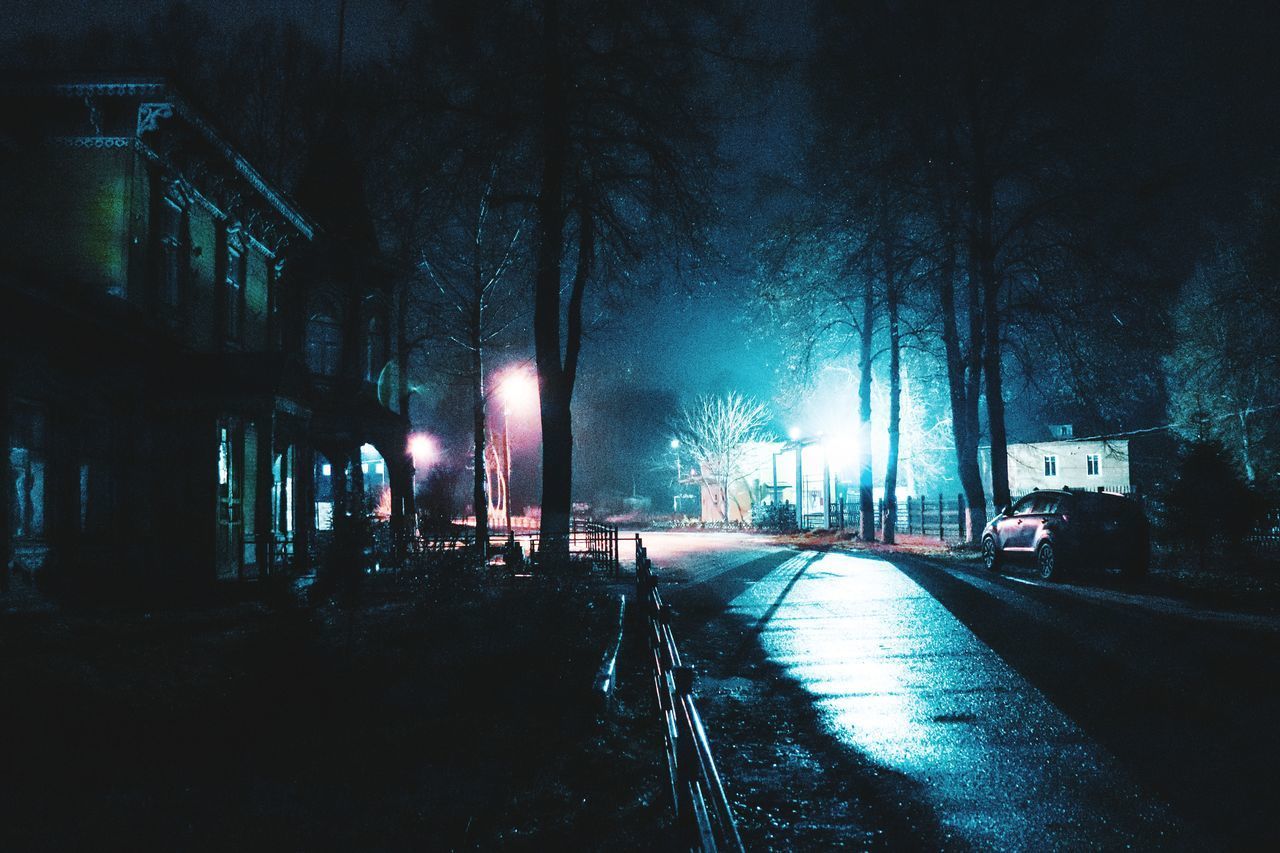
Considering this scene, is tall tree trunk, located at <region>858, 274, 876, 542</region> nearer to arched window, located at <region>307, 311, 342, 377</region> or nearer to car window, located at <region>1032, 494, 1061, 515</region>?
car window, located at <region>1032, 494, 1061, 515</region>

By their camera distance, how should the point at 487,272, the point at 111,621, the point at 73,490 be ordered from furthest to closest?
1. the point at 487,272
2. the point at 73,490
3. the point at 111,621

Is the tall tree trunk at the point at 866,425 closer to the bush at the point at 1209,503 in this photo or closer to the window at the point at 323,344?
the bush at the point at 1209,503

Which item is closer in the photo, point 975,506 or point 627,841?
point 627,841

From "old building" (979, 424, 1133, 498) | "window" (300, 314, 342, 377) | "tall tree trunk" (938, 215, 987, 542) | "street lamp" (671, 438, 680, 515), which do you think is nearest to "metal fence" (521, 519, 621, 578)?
"window" (300, 314, 342, 377)

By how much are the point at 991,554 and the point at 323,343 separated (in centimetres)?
1952

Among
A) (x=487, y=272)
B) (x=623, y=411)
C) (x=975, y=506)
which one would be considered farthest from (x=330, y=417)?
(x=623, y=411)

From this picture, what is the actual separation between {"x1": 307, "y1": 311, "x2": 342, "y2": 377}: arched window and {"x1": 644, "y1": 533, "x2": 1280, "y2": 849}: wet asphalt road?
16.4 metres

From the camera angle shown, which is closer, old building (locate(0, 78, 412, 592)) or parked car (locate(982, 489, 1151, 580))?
old building (locate(0, 78, 412, 592))

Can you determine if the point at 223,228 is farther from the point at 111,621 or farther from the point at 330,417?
the point at 111,621

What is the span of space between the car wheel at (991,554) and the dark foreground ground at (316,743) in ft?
36.5

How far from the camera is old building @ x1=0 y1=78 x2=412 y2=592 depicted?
37.5 feet

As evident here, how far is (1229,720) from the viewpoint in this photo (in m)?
6.06

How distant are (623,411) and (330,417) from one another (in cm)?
5939

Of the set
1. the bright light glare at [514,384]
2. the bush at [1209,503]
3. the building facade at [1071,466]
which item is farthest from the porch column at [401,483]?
the building facade at [1071,466]
